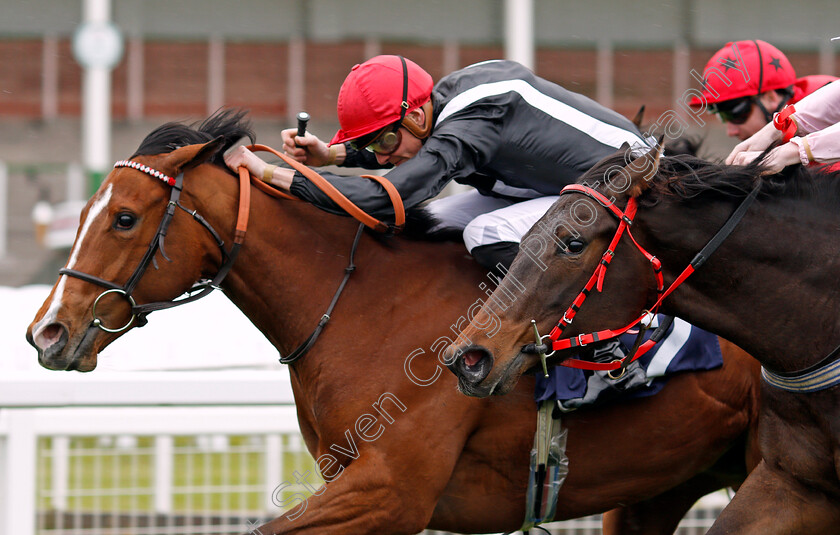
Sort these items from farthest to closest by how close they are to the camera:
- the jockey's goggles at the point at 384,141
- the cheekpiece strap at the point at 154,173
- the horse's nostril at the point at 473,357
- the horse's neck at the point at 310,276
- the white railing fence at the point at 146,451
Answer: the white railing fence at the point at 146,451 → the jockey's goggles at the point at 384,141 → the horse's neck at the point at 310,276 → the cheekpiece strap at the point at 154,173 → the horse's nostril at the point at 473,357

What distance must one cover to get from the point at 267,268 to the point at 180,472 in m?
1.51

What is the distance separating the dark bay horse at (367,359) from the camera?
9.36 feet

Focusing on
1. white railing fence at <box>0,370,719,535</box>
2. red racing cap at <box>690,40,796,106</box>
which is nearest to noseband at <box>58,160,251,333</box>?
white railing fence at <box>0,370,719,535</box>

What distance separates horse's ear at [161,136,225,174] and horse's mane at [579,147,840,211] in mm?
1083

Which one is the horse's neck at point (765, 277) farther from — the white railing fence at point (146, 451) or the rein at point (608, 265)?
the white railing fence at point (146, 451)

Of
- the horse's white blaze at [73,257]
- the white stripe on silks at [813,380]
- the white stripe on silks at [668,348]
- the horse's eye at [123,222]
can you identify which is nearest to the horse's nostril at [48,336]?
the horse's white blaze at [73,257]

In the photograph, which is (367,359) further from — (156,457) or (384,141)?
(156,457)

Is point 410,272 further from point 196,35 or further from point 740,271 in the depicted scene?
point 196,35

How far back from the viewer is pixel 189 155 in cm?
294

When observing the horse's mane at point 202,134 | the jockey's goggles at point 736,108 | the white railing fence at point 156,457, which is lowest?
the white railing fence at point 156,457

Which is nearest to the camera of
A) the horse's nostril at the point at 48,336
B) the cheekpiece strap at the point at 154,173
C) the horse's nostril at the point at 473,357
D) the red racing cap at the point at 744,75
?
the horse's nostril at the point at 473,357

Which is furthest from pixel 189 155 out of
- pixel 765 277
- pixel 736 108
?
pixel 736 108

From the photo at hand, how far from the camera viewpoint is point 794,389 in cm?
263

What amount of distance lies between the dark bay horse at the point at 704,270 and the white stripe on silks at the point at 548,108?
549mm
